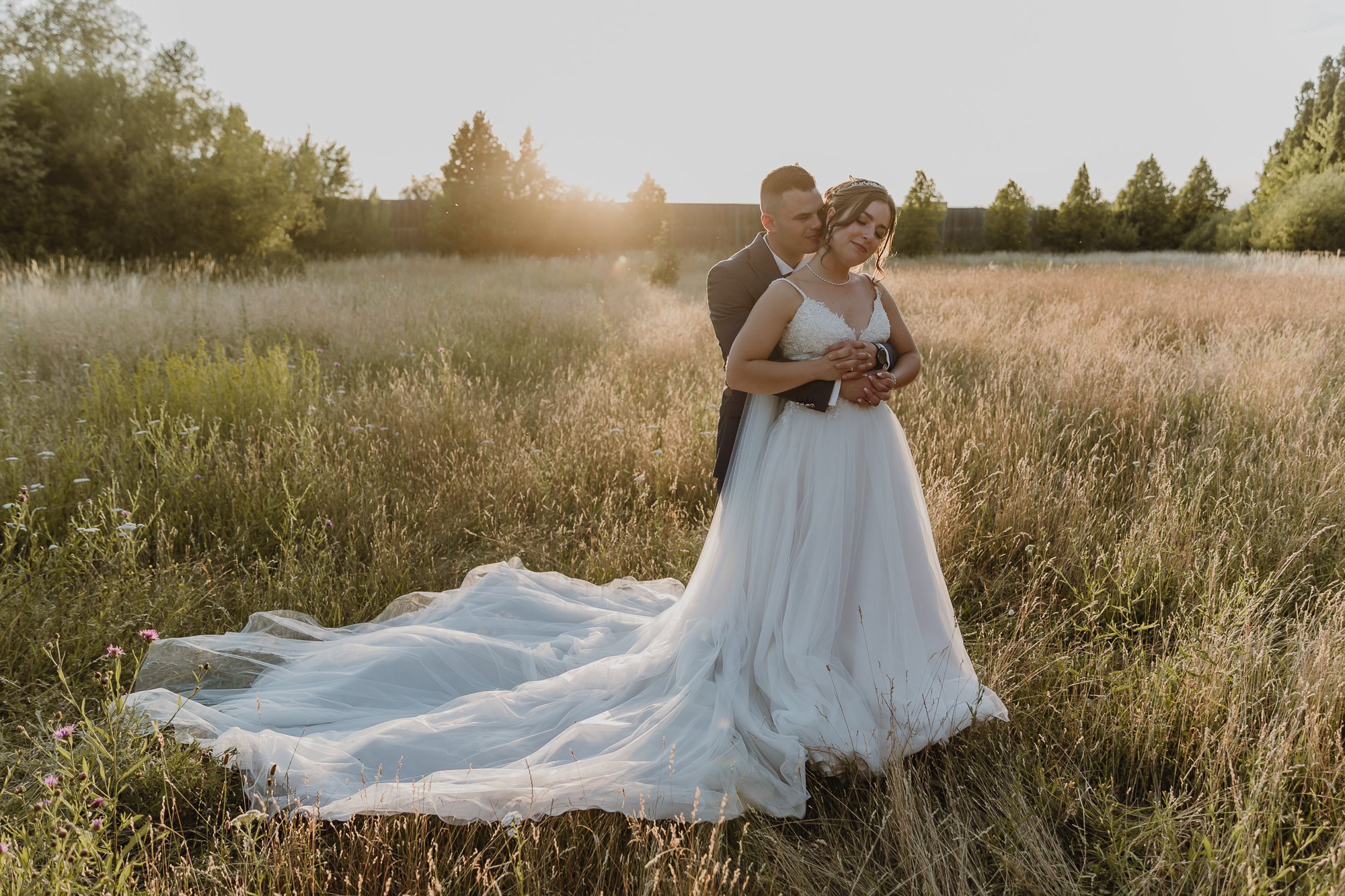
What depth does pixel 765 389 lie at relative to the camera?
2564 mm

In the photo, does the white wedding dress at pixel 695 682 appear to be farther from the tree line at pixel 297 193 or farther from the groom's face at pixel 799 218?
the tree line at pixel 297 193

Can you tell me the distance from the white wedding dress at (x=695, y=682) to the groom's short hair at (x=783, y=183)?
44 cm

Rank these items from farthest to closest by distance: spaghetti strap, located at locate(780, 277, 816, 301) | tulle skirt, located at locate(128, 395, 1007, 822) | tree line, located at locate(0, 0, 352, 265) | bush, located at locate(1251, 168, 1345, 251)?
bush, located at locate(1251, 168, 1345, 251), tree line, located at locate(0, 0, 352, 265), spaghetti strap, located at locate(780, 277, 816, 301), tulle skirt, located at locate(128, 395, 1007, 822)

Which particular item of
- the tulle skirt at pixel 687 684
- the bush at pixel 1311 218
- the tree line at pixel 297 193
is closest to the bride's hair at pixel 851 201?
the tulle skirt at pixel 687 684

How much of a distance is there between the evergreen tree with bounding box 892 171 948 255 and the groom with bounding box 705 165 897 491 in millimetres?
30748

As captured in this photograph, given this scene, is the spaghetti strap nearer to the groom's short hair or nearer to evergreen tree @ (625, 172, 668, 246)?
the groom's short hair

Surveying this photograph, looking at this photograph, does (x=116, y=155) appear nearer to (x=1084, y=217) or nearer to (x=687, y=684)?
(x=687, y=684)

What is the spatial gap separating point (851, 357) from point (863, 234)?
0.39 metres

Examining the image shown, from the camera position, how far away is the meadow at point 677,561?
1.98m

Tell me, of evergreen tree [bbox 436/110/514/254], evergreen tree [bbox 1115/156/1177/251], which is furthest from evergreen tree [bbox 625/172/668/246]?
evergreen tree [bbox 1115/156/1177/251]

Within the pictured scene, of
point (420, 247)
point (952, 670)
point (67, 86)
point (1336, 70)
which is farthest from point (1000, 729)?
point (1336, 70)

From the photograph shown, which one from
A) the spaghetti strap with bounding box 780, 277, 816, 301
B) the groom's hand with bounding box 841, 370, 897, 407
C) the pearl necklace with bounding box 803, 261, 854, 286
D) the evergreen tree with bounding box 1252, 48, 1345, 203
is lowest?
the groom's hand with bounding box 841, 370, 897, 407

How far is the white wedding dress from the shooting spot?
7.13 ft

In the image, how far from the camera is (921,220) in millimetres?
31516
